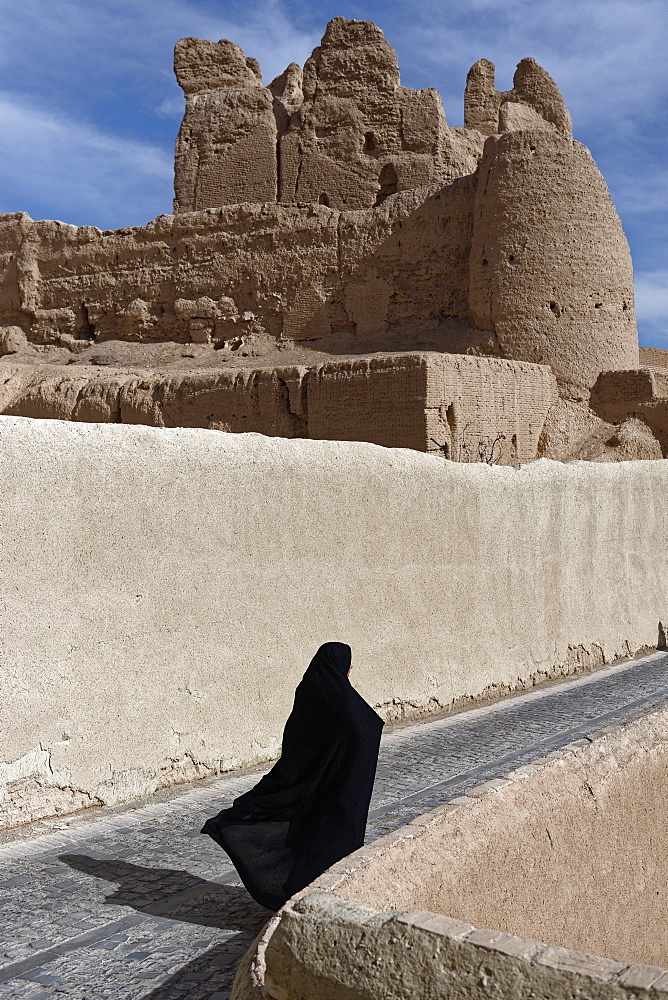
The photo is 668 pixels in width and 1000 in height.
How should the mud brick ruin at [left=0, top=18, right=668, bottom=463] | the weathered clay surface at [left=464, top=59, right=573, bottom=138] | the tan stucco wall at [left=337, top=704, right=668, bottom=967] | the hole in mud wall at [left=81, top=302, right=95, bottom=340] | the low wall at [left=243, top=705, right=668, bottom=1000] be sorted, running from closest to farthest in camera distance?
the low wall at [left=243, top=705, right=668, bottom=1000], the tan stucco wall at [left=337, top=704, right=668, bottom=967], the mud brick ruin at [left=0, top=18, right=668, bottom=463], the hole in mud wall at [left=81, top=302, right=95, bottom=340], the weathered clay surface at [left=464, top=59, right=573, bottom=138]

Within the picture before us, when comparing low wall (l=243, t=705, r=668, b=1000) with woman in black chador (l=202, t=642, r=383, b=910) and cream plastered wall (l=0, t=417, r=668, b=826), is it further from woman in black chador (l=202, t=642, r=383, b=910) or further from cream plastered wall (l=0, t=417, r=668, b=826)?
cream plastered wall (l=0, t=417, r=668, b=826)

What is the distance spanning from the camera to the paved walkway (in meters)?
2.82

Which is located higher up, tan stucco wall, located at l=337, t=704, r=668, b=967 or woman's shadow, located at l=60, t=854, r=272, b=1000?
tan stucco wall, located at l=337, t=704, r=668, b=967

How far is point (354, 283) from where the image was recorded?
21.1 meters

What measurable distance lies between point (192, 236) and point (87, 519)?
1957 centimetres

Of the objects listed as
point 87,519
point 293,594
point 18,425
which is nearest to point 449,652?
point 293,594

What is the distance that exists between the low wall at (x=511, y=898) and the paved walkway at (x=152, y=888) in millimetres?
843

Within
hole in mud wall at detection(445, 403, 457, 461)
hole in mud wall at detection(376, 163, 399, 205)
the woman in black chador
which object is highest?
hole in mud wall at detection(376, 163, 399, 205)

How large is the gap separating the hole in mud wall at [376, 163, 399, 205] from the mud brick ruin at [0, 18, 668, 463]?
0.21 feet

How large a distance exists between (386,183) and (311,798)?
71.2 ft

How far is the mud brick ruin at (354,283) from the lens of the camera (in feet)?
50.7

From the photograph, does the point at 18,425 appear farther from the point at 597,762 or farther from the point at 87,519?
the point at 597,762

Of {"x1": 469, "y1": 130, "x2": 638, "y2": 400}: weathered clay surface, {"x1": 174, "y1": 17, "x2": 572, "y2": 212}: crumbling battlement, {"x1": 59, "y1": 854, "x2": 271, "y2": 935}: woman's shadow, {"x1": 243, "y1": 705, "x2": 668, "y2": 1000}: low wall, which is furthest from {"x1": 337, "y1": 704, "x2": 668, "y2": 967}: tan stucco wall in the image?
{"x1": 174, "y1": 17, "x2": 572, "y2": 212}: crumbling battlement

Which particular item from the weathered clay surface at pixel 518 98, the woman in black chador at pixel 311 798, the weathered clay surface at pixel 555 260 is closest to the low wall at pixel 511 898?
the woman in black chador at pixel 311 798
